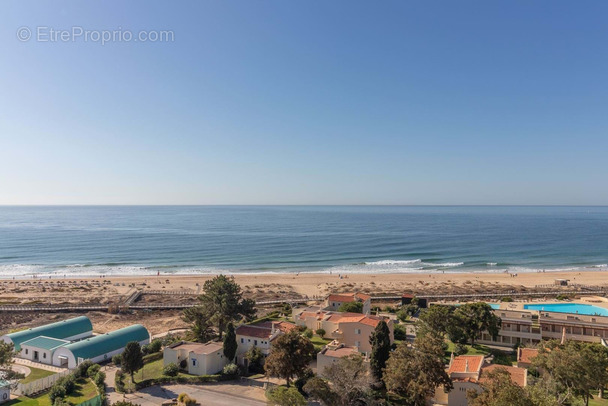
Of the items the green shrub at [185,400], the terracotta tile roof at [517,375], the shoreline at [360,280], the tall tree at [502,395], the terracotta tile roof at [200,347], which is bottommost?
the shoreline at [360,280]

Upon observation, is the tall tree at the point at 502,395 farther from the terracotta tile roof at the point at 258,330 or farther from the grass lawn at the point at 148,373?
the grass lawn at the point at 148,373

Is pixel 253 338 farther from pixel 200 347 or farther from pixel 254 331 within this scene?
pixel 200 347

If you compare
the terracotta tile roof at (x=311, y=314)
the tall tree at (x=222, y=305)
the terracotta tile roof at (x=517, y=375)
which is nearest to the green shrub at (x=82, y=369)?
the tall tree at (x=222, y=305)

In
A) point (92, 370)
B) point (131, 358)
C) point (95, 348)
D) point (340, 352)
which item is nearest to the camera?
point (131, 358)

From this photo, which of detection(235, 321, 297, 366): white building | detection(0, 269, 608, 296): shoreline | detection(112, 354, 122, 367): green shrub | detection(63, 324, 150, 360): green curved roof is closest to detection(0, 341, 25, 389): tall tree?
detection(63, 324, 150, 360): green curved roof

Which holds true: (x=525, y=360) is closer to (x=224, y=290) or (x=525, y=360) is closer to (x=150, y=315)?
(x=224, y=290)

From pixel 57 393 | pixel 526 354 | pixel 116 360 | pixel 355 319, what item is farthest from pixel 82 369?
pixel 526 354
